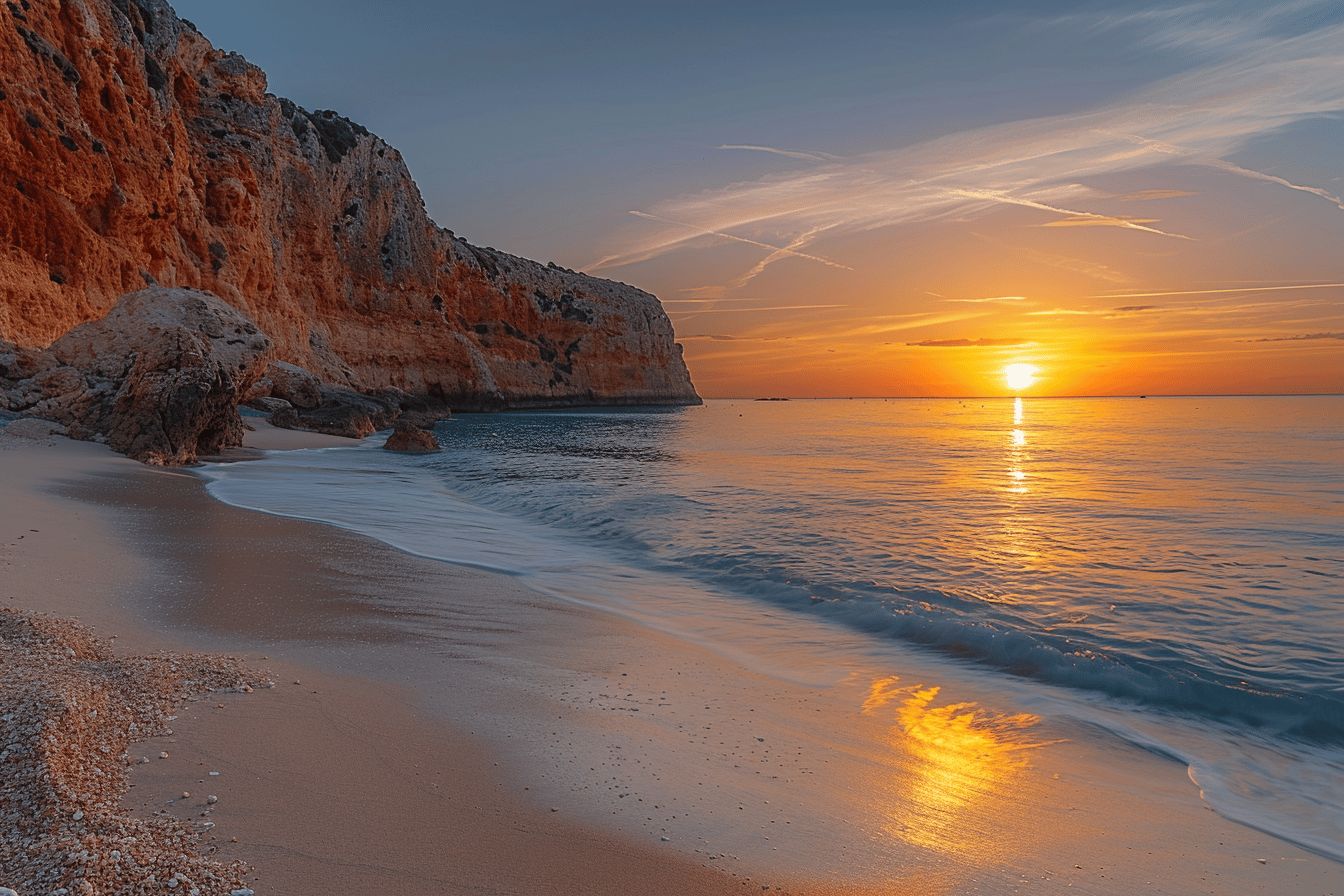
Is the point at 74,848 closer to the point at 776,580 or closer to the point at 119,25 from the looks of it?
the point at 776,580

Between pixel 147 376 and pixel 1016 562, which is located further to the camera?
pixel 147 376

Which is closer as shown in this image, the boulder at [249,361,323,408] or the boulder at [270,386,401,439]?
the boulder at [270,386,401,439]

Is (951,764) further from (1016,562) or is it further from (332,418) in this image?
(332,418)

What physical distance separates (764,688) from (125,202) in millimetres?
26778


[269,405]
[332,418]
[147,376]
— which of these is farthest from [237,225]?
[147,376]

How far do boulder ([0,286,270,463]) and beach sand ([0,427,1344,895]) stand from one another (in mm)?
8841

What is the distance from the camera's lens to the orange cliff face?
20266mm

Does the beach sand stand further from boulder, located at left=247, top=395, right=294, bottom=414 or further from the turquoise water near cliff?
boulder, located at left=247, top=395, right=294, bottom=414

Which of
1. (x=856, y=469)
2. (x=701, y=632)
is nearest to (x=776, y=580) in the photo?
(x=701, y=632)

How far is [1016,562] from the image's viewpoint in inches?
305

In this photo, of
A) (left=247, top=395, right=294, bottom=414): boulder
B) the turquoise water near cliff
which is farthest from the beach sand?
(left=247, top=395, right=294, bottom=414): boulder

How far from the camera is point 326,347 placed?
43812mm

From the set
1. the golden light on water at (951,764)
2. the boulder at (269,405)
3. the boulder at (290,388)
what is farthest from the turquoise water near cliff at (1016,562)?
the boulder at (290,388)

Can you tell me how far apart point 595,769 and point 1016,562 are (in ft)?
20.1
